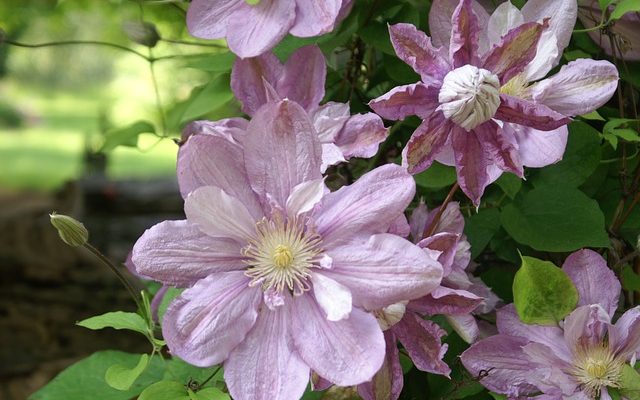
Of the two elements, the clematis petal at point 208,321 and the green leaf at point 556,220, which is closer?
the clematis petal at point 208,321

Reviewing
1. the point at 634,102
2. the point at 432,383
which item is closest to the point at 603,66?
the point at 634,102

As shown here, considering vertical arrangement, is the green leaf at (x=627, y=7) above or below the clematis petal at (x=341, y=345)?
above

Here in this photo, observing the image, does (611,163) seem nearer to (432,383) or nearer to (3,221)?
(432,383)

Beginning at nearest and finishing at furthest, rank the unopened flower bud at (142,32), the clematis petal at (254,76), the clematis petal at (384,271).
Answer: the clematis petal at (384,271), the clematis petal at (254,76), the unopened flower bud at (142,32)

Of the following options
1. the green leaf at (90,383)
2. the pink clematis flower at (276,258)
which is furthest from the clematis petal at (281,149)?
the green leaf at (90,383)

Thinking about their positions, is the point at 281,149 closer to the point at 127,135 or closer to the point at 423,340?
the point at 423,340

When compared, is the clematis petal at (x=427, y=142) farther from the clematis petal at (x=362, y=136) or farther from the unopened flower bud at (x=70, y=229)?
the unopened flower bud at (x=70, y=229)

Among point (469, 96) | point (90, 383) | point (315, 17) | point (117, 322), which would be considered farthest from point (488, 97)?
point (90, 383)
